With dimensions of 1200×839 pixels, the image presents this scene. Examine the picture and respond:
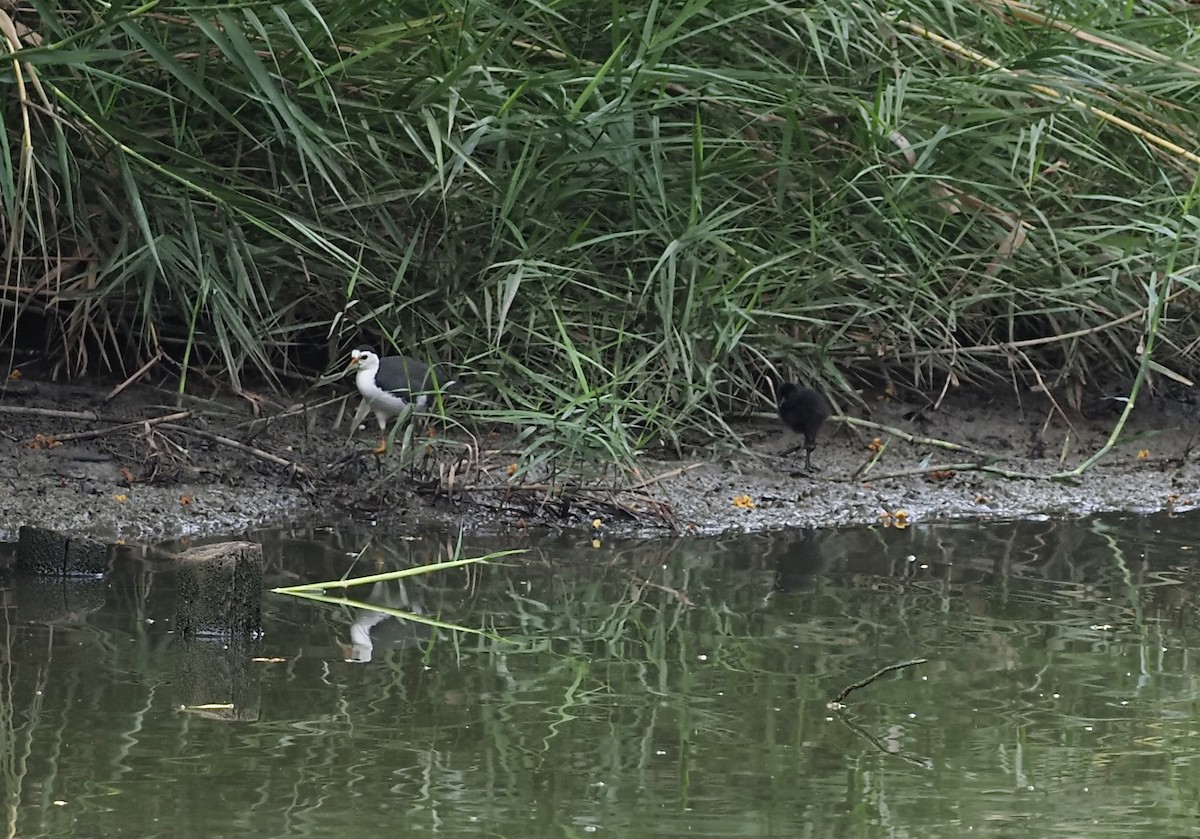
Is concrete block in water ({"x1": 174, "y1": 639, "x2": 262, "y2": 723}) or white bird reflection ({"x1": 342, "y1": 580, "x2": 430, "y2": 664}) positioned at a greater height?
white bird reflection ({"x1": 342, "y1": 580, "x2": 430, "y2": 664})

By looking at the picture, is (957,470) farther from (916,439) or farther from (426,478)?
(426,478)

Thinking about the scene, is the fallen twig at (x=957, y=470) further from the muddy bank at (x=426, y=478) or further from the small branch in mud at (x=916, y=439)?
the small branch in mud at (x=916, y=439)

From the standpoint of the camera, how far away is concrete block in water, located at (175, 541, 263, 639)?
13.8ft

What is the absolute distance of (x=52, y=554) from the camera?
4.75m

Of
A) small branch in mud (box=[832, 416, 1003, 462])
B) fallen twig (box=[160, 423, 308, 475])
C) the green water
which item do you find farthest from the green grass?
the green water

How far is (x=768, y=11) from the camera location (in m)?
6.22

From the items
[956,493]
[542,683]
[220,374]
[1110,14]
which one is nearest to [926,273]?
[956,493]

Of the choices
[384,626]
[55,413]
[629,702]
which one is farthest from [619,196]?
[629,702]

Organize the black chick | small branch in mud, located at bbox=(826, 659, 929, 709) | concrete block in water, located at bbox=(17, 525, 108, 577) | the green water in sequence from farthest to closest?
the black chick
concrete block in water, located at bbox=(17, 525, 108, 577)
small branch in mud, located at bbox=(826, 659, 929, 709)
the green water

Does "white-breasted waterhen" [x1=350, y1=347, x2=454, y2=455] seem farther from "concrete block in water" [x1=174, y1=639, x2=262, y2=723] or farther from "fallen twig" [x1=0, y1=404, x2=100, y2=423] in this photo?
"concrete block in water" [x1=174, y1=639, x2=262, y2=723]

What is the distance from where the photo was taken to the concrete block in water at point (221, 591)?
13.8ft

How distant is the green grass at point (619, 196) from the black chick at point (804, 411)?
0.48ft

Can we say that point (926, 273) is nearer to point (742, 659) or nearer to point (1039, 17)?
point (1039, 17)

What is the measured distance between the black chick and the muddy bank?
0.44 ft
